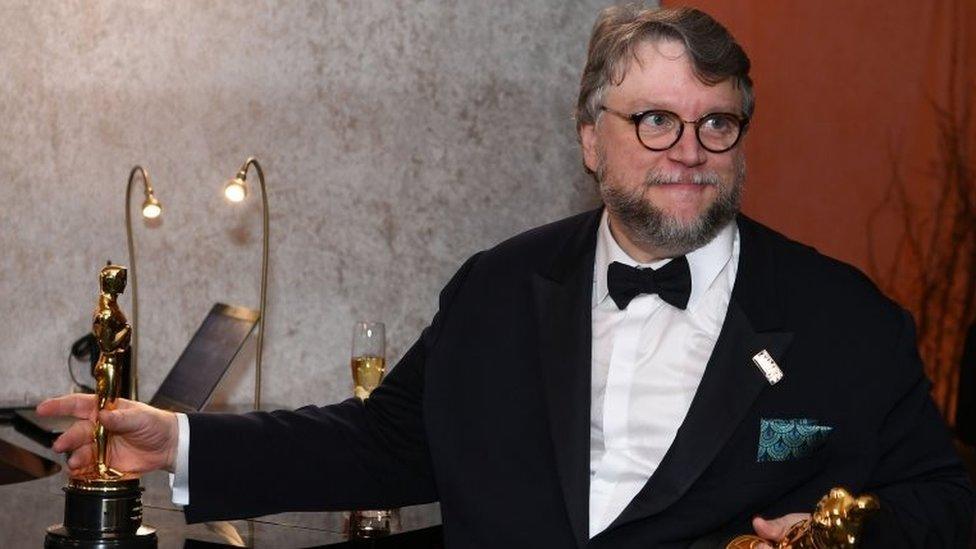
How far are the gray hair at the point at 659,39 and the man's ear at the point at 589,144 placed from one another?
0.8 inches

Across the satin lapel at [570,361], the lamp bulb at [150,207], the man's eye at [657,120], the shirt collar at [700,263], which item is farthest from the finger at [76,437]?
the lamp bulb at [150,207]

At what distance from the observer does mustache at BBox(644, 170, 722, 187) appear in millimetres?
2471

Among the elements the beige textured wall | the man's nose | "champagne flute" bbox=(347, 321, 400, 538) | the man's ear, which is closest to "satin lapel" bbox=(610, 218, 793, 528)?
the man's nose

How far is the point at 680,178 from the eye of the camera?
2.49m

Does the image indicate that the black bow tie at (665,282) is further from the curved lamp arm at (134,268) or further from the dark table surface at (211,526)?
the curved lamp arm at (134,268)

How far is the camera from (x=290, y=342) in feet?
15.6

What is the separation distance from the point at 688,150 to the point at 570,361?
15.3 inches

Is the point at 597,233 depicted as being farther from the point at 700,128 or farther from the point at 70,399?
the point at 70,399

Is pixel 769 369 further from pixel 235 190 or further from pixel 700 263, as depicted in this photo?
pixel 235 190

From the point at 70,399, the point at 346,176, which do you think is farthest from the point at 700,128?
the point at 346,176

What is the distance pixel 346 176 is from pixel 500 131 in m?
0.53

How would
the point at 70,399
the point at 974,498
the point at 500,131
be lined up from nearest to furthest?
the point at 70,399 < the point at 974,498 < the point at 500,131

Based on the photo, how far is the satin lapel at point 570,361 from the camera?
7.79 feet

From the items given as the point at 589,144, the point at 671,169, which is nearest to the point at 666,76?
the point at 671,169
